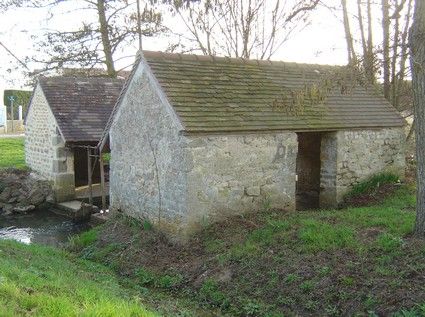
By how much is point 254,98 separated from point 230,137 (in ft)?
5.17

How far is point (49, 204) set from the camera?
58.4ft

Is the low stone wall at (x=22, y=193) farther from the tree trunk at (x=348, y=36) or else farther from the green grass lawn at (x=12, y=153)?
the tree trunk at (x=348, y=36)

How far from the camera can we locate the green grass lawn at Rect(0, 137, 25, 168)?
21328 millimetres

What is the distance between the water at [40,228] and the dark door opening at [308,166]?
22.2 ft

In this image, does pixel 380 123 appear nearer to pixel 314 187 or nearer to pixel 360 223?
pixel 314 187

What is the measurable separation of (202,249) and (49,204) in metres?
10.7

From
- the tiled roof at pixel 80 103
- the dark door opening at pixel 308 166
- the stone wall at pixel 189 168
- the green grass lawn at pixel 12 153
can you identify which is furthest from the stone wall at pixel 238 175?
the green grass lawn at pixel 12 153

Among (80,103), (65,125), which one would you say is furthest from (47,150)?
(80,103)

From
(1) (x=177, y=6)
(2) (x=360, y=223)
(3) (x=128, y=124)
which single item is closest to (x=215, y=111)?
(3) (x=128, y=124)

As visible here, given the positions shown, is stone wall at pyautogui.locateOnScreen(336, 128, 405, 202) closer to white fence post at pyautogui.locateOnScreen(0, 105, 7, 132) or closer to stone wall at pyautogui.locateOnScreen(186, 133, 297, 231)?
stone wall at pyautogui.locateOnScreen(186, 133, 297, 231)

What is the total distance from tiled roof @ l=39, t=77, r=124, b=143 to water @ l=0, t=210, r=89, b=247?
9.57 ft

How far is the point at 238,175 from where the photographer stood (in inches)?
386

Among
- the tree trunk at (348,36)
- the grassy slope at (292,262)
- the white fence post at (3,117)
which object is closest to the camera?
the grassy slope at (292,262)

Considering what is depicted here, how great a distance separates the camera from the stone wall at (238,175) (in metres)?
9.31
